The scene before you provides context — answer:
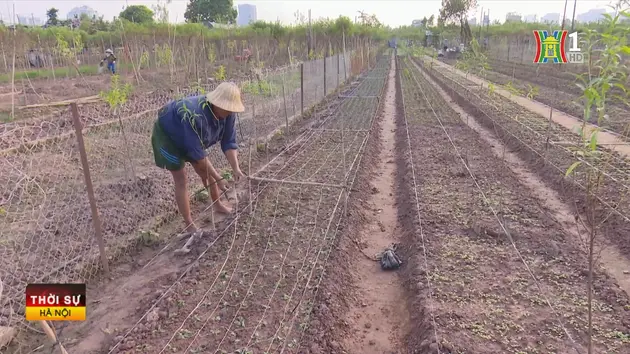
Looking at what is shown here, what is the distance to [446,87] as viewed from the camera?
16812 millimetres

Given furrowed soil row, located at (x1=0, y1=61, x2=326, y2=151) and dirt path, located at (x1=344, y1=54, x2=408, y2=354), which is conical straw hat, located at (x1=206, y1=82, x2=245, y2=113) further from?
furrowed soil row, located at (x1=0, y1=61, x2=326, y2=151)

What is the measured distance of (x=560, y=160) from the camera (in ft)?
23.6

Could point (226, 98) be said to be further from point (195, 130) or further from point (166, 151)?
point (166, 151)

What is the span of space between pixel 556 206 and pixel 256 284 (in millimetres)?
4191

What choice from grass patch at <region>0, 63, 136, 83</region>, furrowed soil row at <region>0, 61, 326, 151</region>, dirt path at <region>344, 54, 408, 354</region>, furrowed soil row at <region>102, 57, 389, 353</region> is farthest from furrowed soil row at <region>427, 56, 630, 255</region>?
grass patch at <region>0, 63, 136, 83</region>

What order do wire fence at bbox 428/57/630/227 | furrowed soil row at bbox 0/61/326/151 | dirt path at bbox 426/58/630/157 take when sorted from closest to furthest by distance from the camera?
wire fence at bbox 428/57/630/227 < furrowed soil row at bbox 0/61/326/151 < dirt path at bbox 426/58/630/157

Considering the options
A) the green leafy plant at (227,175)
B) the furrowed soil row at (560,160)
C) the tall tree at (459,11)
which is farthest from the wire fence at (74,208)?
the tall tree at (459,11)

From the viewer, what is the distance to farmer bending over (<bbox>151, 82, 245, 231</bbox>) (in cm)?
400

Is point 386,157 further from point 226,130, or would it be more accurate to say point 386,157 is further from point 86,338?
point 86,338

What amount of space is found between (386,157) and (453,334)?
210 inches

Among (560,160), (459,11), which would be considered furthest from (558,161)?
(459,11)

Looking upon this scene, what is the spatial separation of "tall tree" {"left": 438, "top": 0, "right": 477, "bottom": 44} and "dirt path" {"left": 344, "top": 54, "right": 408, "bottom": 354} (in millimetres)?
34393

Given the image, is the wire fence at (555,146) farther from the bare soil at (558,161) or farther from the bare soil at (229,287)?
the bare soil at (229,287)

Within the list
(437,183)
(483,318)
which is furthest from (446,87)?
(483,318)
